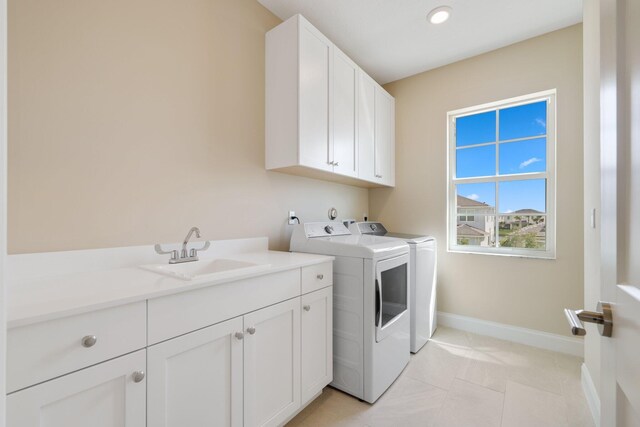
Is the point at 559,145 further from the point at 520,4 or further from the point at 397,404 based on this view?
the point at 397,404

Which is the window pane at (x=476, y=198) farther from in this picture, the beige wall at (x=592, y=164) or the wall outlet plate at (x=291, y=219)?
the wall outlet plate at (x=291, y=219)

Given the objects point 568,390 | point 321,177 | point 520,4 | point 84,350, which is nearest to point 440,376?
point 568,390

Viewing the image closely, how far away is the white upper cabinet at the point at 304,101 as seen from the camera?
1874 mm

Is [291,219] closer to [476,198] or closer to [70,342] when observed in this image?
[70,342]

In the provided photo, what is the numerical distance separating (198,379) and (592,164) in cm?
237

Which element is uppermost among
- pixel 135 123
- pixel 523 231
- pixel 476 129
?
pixel 476 129

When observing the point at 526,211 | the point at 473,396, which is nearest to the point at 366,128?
the point at 526,211

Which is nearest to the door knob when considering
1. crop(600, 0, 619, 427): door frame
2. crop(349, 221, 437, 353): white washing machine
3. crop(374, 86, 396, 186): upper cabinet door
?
crop(600, 0, 619, 427): door frame

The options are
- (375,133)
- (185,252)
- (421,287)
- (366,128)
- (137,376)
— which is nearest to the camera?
(137,376)

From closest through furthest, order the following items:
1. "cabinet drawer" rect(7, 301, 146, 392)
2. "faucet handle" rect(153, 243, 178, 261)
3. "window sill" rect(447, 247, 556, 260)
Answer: "cabinet drawer" rect(7, 301, 146, 392) < "faucet handle" rect(153, 243, 178, 261) < "window sill" rect(447, 247, 556, 260)

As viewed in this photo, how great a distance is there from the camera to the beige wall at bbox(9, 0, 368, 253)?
1117 mm

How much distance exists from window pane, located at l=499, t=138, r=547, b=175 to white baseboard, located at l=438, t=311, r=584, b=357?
1.47 m

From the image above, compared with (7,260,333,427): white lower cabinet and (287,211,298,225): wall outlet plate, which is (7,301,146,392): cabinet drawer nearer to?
(7,260,333,427): white lower cabinet

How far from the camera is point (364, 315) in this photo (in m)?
1.69
